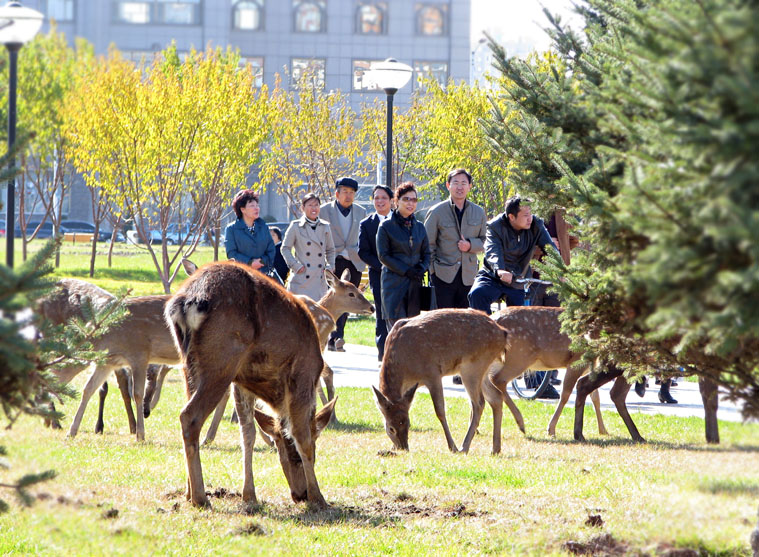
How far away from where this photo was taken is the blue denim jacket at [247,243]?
12180 mm

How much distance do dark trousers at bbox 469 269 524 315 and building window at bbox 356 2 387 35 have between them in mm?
49130

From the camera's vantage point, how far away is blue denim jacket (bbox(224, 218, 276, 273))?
12180 mm

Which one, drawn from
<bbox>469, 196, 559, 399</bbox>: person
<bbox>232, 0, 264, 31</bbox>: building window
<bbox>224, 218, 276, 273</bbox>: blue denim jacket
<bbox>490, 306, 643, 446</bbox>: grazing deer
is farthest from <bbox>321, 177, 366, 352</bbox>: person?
<bbox>232, 0, 264, 31</bbox>: building window

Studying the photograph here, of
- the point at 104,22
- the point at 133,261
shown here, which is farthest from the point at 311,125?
the point at 104,22

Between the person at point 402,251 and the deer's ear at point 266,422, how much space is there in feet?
18.0

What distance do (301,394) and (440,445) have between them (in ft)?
10.5

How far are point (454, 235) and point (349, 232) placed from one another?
270 cm

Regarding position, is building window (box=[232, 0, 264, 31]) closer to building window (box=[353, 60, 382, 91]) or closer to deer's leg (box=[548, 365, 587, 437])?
building window (box=[353, 60, 382, 91])

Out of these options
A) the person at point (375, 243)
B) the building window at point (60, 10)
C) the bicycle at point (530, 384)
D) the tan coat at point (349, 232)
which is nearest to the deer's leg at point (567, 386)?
the bicycle at point (530, 384)

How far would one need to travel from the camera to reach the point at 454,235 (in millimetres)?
12523

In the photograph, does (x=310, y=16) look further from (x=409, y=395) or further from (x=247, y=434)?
(x=247, y=434)

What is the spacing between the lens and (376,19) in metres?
59.4

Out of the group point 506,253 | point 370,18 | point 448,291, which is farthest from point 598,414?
point 370,18

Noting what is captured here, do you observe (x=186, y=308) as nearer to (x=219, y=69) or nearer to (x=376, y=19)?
(x=219, y=69)
